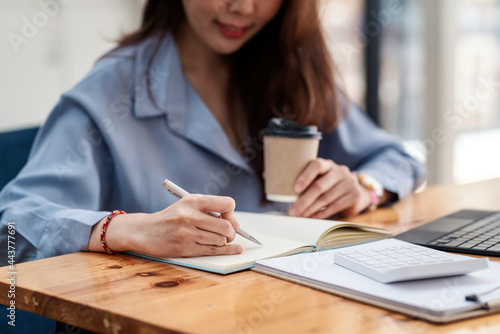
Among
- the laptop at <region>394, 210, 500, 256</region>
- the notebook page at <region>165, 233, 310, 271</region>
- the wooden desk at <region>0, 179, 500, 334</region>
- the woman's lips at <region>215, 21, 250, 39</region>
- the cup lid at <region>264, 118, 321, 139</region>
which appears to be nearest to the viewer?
the wooden desk at <region>0, 179, 500, 334</region>

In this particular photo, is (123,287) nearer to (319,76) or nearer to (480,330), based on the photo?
(480,330)

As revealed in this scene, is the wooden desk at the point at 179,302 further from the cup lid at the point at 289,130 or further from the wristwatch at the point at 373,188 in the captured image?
the wristwatch at the point at 373,188

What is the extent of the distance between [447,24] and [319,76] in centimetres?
167

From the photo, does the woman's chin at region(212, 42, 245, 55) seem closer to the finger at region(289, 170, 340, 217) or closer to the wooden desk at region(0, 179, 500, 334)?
the finger at region(289, 170, 340, 217)

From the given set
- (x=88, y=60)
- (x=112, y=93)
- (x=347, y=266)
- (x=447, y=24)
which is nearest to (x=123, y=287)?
(x=347, y=266)

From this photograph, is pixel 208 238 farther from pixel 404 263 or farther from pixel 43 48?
pixel 43 48

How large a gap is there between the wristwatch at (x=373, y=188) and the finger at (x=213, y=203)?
1.96ft

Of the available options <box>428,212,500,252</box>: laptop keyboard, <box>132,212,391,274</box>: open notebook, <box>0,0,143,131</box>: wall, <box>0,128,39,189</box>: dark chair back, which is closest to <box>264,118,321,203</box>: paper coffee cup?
<box>132,212,391,274</box>: open notebook

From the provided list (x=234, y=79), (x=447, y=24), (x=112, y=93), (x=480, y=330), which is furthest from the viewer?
(x=447, y=24)

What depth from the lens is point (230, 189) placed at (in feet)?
5.01

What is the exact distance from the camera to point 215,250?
0.92 m

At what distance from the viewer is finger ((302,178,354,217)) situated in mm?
1271

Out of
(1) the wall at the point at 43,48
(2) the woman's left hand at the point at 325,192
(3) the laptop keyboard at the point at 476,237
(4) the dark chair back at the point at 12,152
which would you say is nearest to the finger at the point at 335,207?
(2) the woman's left hand at the point at 325,192

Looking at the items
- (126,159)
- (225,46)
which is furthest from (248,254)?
(225,46)
